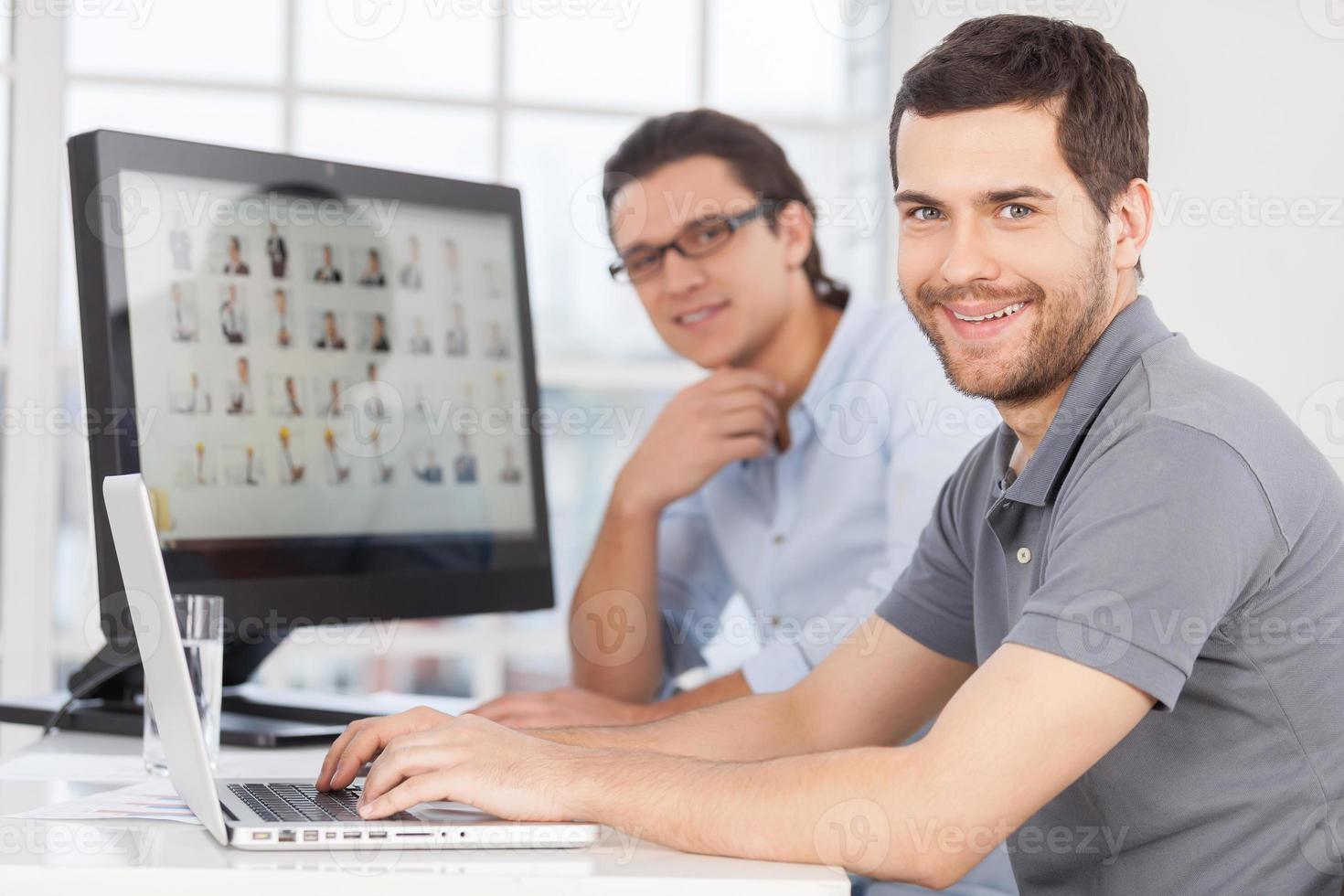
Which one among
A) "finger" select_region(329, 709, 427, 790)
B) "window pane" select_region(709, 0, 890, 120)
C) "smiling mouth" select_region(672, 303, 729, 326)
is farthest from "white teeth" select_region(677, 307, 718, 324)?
"finger" select_region(329, 709, 427, 790)

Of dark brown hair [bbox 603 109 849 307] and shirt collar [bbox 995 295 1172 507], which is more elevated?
dark brown hair [bbox 603 109 849 307]

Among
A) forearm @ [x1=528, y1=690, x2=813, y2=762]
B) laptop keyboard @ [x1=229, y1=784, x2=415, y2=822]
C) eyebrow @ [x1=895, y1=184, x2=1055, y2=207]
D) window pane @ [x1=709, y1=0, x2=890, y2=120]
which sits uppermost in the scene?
window pane @ [x1=709, y1=0, x2=890, y2=120]

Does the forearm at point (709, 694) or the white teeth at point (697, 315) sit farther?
the white teeth at point (697, 315)

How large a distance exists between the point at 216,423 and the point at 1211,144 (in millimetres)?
1389

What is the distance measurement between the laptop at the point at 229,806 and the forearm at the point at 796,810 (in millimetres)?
42

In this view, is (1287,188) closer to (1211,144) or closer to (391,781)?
(1211,144)

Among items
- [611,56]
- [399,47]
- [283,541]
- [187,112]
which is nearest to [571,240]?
[611,56]

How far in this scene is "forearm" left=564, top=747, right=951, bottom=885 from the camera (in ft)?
3.00

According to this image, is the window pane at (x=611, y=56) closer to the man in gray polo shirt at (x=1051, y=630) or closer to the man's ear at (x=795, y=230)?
the man's ear at (x=795, y=230)

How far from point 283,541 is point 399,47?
1.40 m

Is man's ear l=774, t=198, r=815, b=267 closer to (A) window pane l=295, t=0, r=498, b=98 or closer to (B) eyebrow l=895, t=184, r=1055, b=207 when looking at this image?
(A) window pane l=295, t=0, r=498, b=98

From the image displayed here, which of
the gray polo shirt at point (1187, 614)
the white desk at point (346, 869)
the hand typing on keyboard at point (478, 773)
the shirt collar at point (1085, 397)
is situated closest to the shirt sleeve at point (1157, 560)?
the gray polo shirt at point (1187, 614)

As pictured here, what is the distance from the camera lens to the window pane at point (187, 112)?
8.09 ft

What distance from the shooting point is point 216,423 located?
1.48 meters
